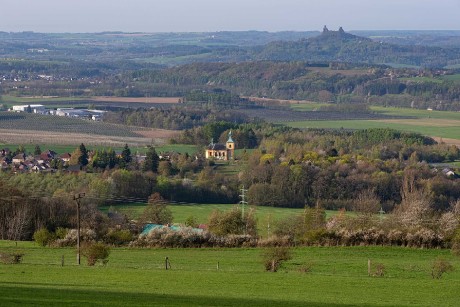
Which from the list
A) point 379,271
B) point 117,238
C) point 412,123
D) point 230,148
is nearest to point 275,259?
point 379,271

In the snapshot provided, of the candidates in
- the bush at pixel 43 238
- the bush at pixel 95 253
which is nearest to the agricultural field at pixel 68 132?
the bush at pixel 43 238

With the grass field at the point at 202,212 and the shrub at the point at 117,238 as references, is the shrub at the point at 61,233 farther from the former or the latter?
the grass field at the point at 202,212

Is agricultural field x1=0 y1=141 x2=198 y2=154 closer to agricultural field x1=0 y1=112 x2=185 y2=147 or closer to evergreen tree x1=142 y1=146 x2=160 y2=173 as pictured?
agricultural field x1=0 y1=112 x2=185 y2=147

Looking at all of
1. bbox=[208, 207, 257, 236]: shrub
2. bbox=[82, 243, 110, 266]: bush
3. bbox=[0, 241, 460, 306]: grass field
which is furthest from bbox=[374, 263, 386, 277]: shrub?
bbox=[208, 207, 257, 236]: shrub

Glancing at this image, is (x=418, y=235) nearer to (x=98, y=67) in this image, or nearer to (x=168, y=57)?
(x=98, y=67)

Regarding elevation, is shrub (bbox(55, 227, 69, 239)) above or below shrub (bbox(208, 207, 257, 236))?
above
